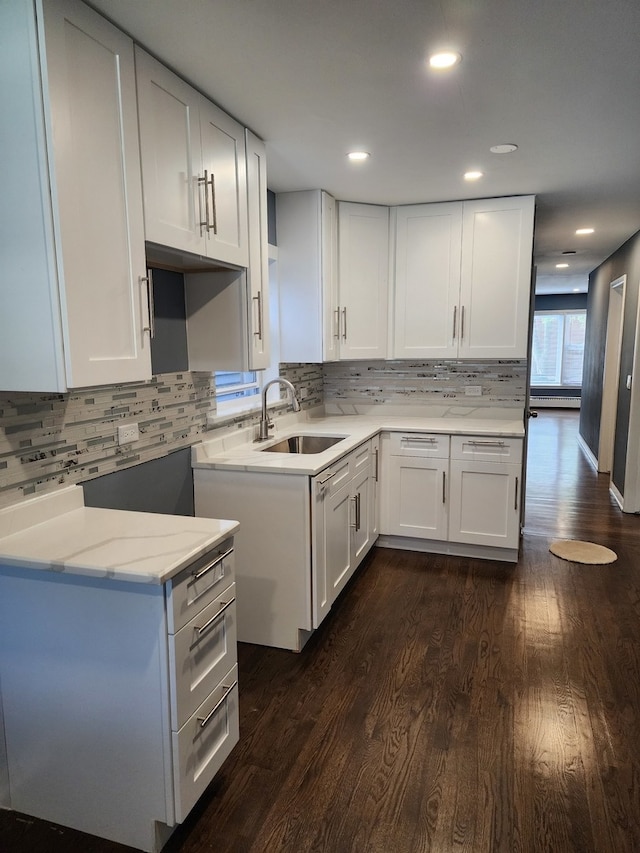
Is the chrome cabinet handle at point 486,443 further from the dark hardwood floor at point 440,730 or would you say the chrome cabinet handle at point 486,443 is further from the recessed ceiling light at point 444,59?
the recessed ceiling light at point 444,59

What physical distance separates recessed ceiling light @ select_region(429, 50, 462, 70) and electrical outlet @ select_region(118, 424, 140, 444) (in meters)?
1.70

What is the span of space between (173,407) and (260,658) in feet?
3.99

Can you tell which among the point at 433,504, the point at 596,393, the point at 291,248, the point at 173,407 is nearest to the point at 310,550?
the point at 173,407

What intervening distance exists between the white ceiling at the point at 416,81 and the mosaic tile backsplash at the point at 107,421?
1167 mm

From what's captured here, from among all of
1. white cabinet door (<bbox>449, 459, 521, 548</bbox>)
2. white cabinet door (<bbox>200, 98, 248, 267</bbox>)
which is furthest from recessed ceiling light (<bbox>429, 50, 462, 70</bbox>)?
white cabinet door (<bbox>449, 459, 521, 548</bbox>)

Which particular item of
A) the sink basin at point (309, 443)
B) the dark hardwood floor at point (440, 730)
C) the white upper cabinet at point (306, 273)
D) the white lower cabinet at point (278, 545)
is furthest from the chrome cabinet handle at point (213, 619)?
the white upper cabinet at point (306, 273)

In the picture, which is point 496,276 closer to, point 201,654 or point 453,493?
point 453,493

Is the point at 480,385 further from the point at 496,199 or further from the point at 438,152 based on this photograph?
the point at 438,152

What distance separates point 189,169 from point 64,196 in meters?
0.70

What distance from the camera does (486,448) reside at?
355 cm

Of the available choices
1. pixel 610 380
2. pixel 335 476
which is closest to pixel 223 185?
pixel 335 476

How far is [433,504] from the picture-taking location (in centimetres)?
371

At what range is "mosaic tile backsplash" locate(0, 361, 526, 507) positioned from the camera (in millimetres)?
1708

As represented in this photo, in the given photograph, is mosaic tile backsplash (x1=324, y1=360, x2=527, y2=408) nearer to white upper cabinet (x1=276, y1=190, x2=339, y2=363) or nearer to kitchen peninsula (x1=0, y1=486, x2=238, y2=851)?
white upper cabinet (x1=276, y1=190, x2=339, y2=363)
